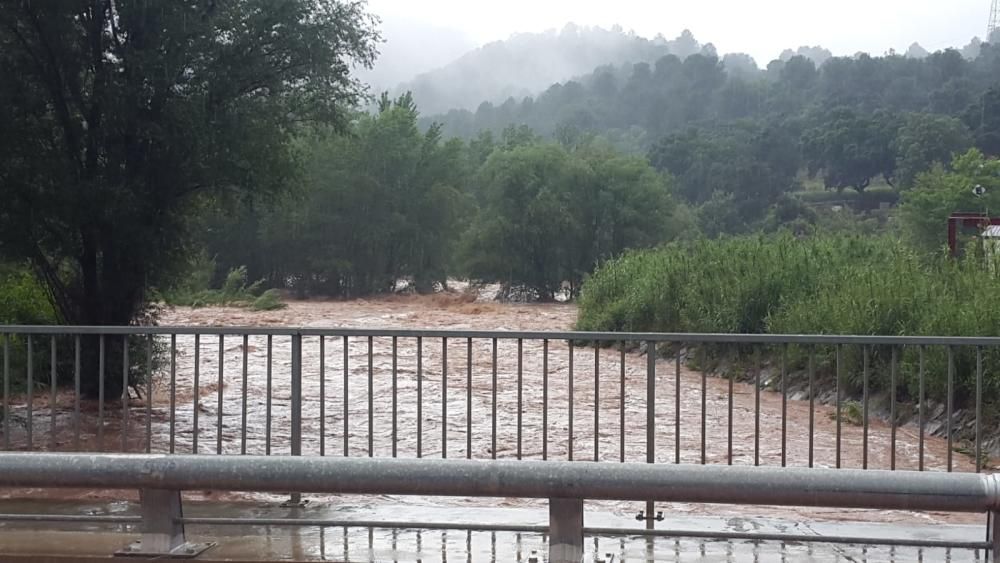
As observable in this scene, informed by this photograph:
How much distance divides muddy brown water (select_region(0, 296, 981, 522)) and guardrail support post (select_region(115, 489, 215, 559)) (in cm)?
169

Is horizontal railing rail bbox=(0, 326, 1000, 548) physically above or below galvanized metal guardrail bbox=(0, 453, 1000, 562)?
below

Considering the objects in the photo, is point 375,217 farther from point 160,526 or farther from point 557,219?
point 160,526

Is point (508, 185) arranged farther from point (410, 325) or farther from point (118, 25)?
point (118, 25)

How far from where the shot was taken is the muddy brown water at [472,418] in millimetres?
9211

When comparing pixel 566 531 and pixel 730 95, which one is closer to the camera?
pixel 566 531

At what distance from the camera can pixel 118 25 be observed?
1401 centimetres

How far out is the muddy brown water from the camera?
9211 mm

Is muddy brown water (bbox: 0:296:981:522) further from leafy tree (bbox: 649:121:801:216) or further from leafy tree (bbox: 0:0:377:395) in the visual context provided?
leafy tree (bbox: 649:121:801:216)

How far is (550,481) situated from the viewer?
17.6 feet

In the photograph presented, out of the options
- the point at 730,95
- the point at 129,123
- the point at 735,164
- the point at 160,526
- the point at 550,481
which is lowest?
the point at 160,526

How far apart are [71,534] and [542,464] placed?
3272mm

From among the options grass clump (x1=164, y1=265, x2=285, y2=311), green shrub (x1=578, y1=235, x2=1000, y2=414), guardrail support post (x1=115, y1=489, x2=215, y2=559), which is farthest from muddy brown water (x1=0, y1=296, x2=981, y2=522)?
grass clump (x1=164, y1=265, x2=285, y2=311)

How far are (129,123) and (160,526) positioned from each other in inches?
332

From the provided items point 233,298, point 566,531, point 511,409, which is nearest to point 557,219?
point 233,298
